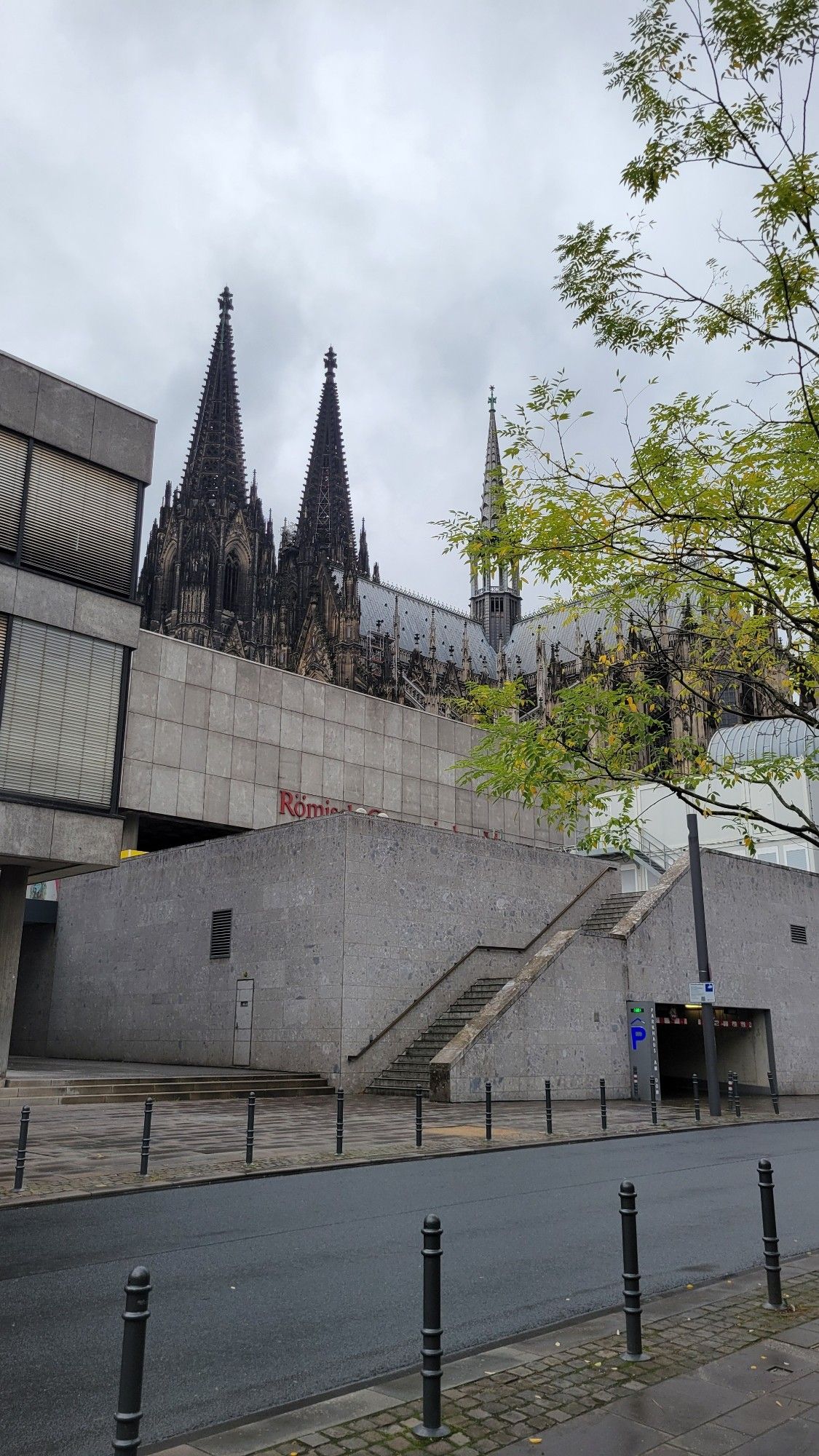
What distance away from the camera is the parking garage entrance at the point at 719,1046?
31.2 m

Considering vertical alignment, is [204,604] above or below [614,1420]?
above

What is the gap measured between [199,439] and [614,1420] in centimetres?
10450

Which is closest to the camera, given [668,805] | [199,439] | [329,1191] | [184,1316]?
[184,1316]

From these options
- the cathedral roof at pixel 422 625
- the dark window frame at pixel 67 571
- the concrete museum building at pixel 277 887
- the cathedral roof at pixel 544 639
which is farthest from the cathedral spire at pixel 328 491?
the dark window frame at pixel 67 571

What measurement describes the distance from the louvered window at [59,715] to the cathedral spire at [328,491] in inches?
2984

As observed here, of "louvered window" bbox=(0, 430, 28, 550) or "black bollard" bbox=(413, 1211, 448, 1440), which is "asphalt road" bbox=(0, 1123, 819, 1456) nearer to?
"black bollard" bbox=(413, 1211, 448, 1440)

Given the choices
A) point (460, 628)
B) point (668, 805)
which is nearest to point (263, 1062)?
point (668, 805)

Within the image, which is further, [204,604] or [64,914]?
[204,604]

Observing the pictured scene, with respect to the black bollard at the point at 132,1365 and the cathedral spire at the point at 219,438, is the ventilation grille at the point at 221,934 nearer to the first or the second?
the black bollard at the point at 132,1365

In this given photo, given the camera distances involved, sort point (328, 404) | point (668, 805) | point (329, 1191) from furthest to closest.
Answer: point (328, 404) → point (668, 805) → point (329, 1191)

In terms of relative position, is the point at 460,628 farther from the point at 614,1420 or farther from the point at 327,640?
the point at 614,1420

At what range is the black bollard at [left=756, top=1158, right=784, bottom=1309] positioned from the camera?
6902 millimetres

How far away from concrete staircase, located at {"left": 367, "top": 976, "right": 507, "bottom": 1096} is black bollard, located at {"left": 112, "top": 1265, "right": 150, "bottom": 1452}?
20.0m

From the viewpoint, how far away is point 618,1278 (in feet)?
25.9
